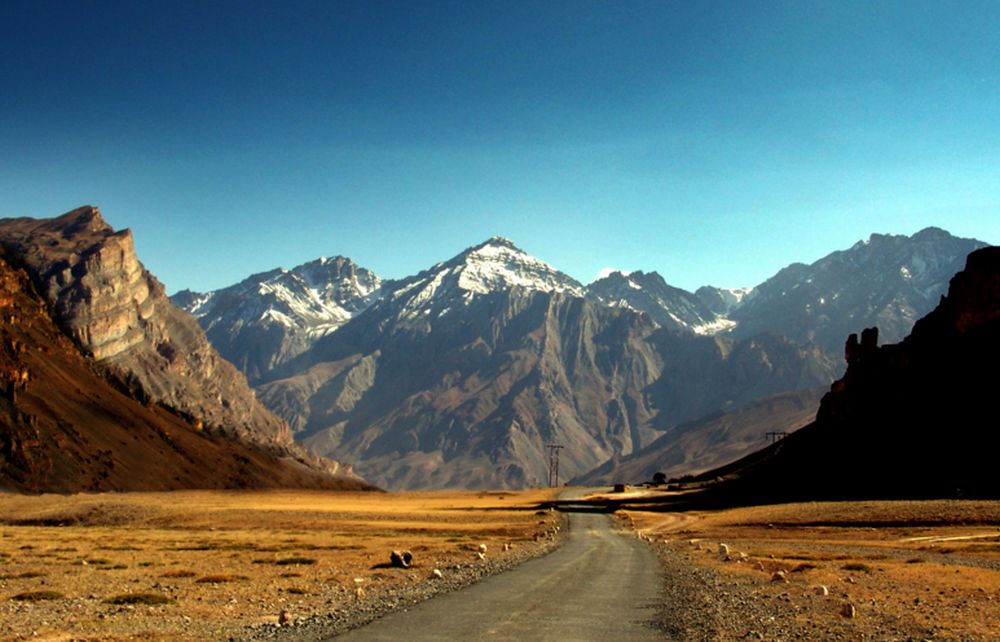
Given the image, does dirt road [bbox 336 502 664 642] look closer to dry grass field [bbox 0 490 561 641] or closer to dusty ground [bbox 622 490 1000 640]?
dusty ground [bbox 622 490 1000 640]

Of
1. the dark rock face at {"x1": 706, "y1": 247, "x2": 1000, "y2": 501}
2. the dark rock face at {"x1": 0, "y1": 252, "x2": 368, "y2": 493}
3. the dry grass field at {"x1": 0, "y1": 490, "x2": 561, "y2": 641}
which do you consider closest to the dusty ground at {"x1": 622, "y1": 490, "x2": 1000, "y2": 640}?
the dry grass field at {"x1": 0, "y1": 490, "x2": 561, "y2": 641}

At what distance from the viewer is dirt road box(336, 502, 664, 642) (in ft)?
64.9

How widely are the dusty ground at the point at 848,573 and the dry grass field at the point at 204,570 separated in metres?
11.1

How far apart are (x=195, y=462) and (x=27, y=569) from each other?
15887 centimetres

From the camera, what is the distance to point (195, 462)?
187 m

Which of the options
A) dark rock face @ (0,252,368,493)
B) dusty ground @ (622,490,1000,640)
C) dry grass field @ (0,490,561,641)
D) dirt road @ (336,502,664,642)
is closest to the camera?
dirt road @ (336,502,664,642)

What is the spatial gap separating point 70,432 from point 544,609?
155226 millimetres

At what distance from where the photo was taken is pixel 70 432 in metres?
155

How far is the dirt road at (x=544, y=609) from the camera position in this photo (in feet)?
64.9

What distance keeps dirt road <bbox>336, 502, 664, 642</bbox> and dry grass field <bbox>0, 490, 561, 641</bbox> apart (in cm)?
348

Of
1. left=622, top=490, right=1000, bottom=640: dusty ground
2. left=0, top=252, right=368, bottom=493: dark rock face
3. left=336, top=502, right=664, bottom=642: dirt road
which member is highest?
left=0, top=252, right=368, bottom=493: dark rock face

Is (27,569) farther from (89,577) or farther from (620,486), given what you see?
(620,486)

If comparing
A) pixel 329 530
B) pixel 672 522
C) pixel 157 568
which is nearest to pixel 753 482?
pixel 672 522

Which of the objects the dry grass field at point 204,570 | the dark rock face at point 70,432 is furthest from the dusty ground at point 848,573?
the dark rock face at point 70,432
